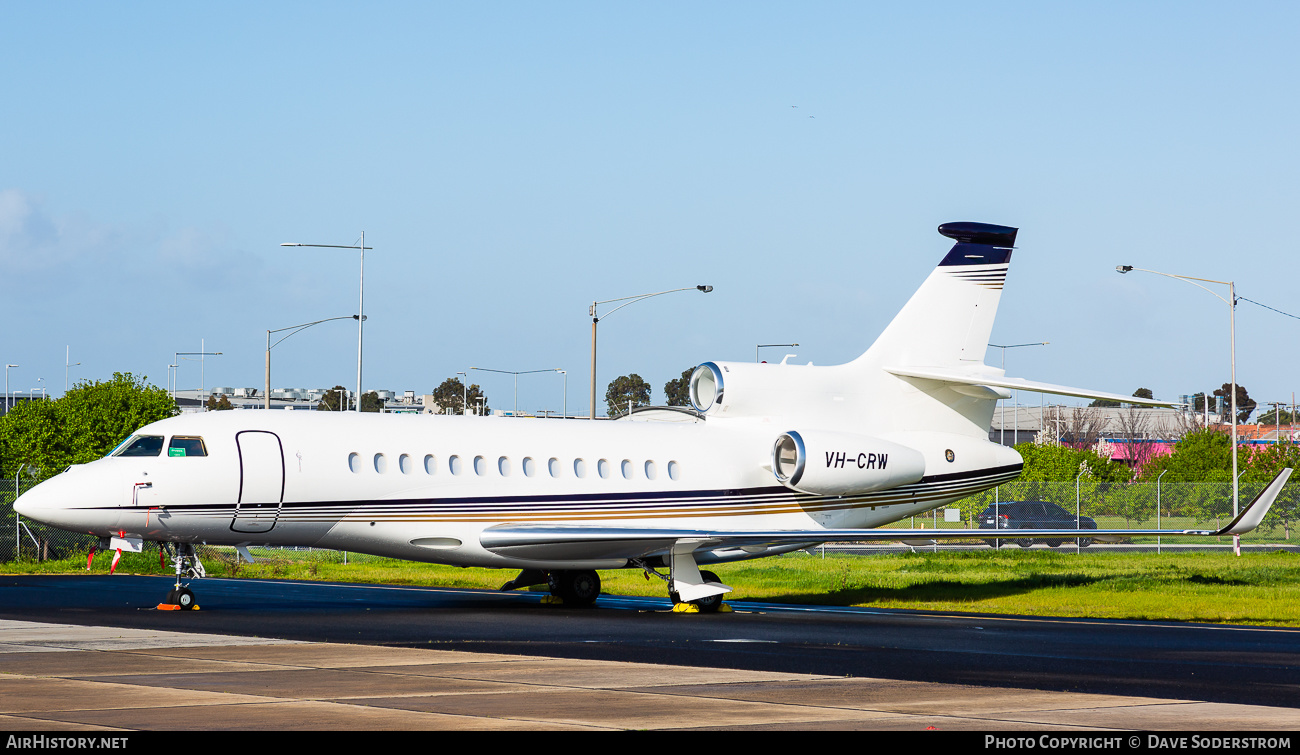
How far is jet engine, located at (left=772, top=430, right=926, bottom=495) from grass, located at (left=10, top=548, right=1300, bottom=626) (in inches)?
95.1

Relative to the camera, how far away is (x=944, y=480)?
30062 mm

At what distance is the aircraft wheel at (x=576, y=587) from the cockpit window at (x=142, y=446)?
25.4ft

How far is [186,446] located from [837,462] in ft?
38.9

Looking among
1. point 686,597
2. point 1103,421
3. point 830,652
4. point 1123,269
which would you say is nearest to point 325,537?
point 686,597

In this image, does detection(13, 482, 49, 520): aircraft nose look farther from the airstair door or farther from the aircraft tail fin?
the aircraft tail fin

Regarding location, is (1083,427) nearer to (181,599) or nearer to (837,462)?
(837,462)

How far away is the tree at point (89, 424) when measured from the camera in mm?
49094

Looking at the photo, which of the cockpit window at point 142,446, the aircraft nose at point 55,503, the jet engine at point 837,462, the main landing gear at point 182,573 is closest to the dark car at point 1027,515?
the jet engine at point 837,462

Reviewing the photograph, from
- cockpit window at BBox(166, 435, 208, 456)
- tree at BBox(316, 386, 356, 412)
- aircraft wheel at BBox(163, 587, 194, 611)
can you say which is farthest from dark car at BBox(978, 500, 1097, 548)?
tree at BBox(316, 386, 356, 412)

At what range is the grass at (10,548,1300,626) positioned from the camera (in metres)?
27.2

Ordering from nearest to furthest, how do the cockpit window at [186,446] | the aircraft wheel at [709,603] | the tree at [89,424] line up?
the cockpit window at [186,446]
the aircraft wheel at [709,603]
the tree at [89,424]

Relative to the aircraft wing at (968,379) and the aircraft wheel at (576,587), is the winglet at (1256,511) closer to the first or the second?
the aircraft wing at (968,379)
